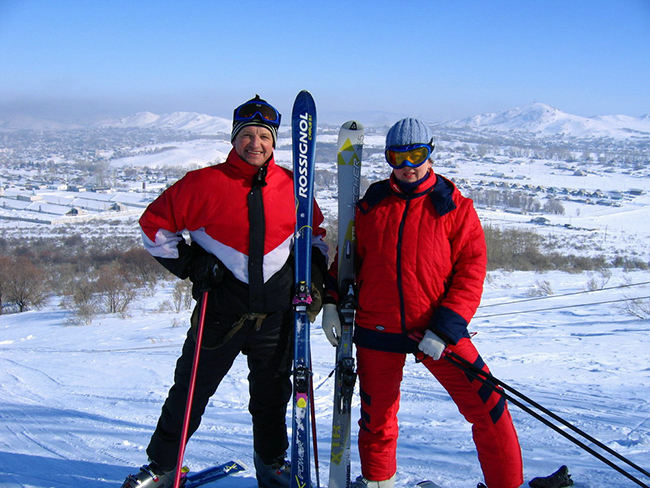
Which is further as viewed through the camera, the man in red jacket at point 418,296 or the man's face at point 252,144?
the man's face at point 252,144

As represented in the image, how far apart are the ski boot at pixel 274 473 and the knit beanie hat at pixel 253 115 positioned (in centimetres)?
163

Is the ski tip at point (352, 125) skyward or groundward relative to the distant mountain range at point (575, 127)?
groundward

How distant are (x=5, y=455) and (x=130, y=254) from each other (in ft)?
68.1

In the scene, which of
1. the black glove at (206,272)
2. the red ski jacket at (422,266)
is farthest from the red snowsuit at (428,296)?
the black glove at (206,272)

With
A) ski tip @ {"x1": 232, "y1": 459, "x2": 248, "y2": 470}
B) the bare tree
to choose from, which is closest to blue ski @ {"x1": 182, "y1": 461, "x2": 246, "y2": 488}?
ski tip @ {"x1": 232, "y1": 459, "x2": 248, "y2": 470}

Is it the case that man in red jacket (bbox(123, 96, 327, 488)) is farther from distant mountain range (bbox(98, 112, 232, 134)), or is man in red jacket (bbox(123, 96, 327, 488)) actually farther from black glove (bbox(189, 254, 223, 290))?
distant mountain range (bbox(98, 112, 232, 134))

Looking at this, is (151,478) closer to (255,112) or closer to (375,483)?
(375,483)

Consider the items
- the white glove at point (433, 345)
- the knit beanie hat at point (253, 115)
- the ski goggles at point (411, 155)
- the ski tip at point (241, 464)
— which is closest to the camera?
the white glove at point (433, 345)

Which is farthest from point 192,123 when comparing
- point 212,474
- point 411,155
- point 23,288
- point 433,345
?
point 433,345

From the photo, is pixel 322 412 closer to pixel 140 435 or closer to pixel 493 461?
pixel 140 435

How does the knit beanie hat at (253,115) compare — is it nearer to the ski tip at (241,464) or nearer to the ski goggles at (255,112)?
the ski goggles at (255,112)

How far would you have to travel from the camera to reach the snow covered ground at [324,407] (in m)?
2.53

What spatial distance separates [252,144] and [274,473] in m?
1.64

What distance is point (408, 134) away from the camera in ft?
6.67
